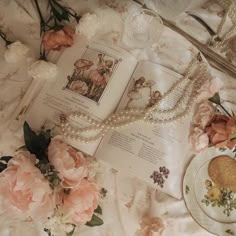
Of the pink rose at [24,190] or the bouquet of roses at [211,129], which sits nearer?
the pink rose at [24,190]

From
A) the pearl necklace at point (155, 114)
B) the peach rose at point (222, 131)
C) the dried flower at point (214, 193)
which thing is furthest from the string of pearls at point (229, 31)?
the dried flower at point (214, 193)

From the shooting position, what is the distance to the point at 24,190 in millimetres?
752

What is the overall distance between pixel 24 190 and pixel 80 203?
113 mm

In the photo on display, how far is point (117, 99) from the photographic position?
900 mm

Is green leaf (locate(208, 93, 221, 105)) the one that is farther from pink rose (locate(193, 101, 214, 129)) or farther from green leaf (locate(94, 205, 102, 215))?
green leaf (locate(94, 205, 102, 215))

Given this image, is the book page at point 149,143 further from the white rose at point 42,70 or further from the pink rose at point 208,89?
the white rose at point 42,70

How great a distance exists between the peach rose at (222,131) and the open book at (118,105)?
55 mm

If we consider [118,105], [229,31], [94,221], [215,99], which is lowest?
[94,221]

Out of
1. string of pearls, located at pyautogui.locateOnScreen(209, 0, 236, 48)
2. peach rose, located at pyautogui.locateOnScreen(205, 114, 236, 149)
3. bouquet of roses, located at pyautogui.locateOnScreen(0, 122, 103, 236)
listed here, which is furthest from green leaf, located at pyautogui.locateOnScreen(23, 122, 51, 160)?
string of pearls, located at pyautogui.locateOnScreen(209, 0, 236, 48)

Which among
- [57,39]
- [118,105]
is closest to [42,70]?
[57,39]

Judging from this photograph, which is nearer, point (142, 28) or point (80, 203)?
point (80, 203)

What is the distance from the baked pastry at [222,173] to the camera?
2.98 ft

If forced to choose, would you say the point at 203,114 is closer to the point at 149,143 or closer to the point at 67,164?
the point at 149,143

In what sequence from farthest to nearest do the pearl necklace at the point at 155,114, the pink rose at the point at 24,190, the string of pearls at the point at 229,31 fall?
1. the string of pearls at the point at 229,31
2. the pearl necklace at the point at 155,114
3. the pink rose at the point at 24,190
